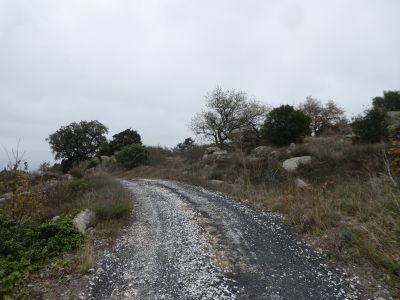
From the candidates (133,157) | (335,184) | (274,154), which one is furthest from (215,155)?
(335,184)

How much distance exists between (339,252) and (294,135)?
1515cm

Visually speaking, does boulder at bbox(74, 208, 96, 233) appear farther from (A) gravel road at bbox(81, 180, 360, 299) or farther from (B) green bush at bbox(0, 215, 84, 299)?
(A) gravel road at bbox(81, 180, 360, 299)

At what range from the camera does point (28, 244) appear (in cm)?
675

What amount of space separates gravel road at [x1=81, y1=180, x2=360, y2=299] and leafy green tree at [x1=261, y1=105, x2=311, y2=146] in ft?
39.8

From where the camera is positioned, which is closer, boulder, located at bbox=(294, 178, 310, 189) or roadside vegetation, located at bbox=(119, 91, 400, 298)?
roadside vegetation, located at bbox=(119, 91, 400, 298)

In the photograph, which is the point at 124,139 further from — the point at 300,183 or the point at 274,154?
the point at 300,183

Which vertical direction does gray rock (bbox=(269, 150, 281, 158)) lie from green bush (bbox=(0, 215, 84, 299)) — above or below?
above

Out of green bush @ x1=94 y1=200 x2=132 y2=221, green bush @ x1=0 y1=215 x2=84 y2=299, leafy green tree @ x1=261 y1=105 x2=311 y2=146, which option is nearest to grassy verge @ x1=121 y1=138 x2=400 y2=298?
leafy green tree @ x1=261 y1=105 x2=311 y2=146

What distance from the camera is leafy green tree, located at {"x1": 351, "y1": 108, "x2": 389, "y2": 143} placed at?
15.4m

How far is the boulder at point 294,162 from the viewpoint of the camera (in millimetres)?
14572

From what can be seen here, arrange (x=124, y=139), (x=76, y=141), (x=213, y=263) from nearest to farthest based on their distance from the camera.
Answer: (x=213, y=263) → (x=124, y=139) → (x=76, y=141)

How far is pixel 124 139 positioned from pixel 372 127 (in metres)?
33.2

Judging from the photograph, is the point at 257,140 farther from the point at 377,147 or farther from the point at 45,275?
the point at 45,275

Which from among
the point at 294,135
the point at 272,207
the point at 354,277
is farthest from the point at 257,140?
the point at 354,277
